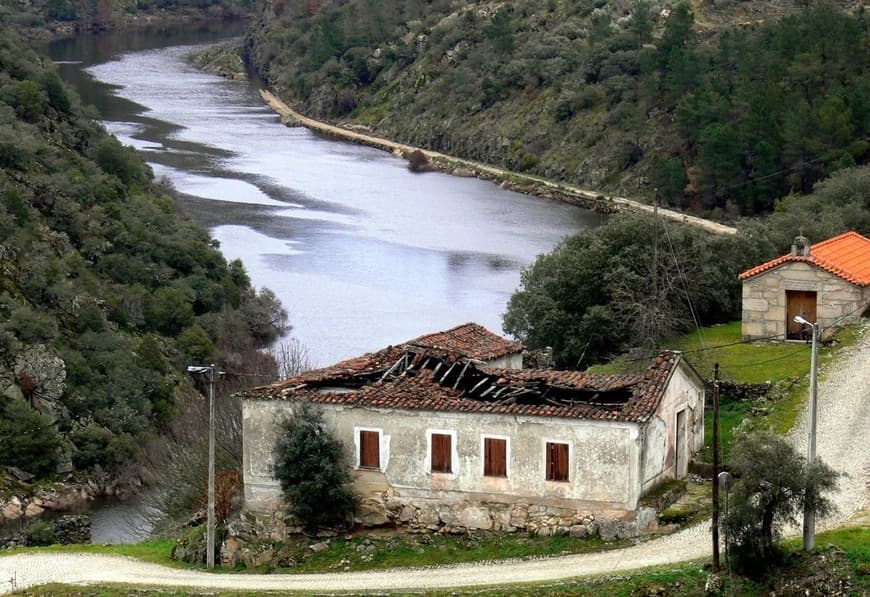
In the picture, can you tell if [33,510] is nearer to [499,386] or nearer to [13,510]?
[13,510]

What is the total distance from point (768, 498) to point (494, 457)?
20.2 feet

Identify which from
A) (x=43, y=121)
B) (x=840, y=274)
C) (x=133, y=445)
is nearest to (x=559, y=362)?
(x=840, y=274)

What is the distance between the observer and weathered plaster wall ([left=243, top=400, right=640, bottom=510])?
1246 inches

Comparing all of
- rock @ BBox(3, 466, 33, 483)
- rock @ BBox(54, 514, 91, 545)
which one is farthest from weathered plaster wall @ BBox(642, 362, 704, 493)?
rock @ BBox(3, 466, 33, 483)

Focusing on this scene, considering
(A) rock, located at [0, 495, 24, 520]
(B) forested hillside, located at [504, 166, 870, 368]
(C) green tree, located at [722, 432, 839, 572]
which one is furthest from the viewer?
(A) rock, located at [0, 495, 24, 520]

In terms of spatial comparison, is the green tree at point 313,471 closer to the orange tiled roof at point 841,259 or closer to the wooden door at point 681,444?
the wooden door at point 681,444

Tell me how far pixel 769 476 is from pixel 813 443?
0.89 meters

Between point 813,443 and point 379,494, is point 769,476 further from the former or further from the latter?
point 379,494

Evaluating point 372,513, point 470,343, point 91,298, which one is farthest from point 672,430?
point 91,298

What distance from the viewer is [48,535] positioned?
4112 cm

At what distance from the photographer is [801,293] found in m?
43.9

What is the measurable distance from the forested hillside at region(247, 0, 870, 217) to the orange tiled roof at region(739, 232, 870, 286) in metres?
33.8

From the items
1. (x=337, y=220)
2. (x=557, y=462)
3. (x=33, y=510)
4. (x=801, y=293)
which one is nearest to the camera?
(x=557, y=462)

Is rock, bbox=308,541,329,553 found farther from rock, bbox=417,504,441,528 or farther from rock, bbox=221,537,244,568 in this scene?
rock, bbox=417,504,441,528
